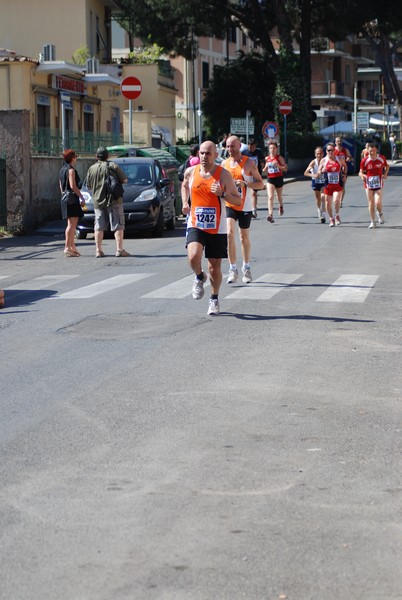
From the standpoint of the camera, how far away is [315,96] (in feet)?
345

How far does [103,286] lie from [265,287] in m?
2.14

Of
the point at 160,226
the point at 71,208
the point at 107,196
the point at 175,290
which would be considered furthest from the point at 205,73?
the point at 175,290

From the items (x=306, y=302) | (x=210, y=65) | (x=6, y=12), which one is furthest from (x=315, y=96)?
(x=306, y=302)

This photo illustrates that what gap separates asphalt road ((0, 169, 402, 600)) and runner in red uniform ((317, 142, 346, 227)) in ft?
37.5

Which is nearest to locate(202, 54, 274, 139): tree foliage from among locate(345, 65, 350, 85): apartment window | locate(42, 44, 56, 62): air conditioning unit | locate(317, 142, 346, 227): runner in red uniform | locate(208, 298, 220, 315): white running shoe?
locate(42, 44, 56, 62): air conditioning unit

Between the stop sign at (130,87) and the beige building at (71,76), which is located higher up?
the beige building at (71,76)

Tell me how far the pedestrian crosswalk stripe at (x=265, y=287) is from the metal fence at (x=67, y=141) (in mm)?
12330

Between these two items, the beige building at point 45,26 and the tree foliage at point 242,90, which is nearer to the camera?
the beige building at point 45,26

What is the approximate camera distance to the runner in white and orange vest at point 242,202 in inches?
609

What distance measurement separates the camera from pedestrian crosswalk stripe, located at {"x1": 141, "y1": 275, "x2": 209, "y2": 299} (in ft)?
48.0

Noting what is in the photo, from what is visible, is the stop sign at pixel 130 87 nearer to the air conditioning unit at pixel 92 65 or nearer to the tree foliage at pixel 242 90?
the air conditioning unit at pixel 92 65

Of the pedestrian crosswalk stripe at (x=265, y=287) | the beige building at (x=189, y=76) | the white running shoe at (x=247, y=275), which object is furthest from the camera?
the beige building at (x=189, y=76)

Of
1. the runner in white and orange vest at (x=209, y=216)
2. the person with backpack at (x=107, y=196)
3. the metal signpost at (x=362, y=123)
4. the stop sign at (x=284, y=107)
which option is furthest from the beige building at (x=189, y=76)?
the runner in white and orange vest at (x=209, y=216)

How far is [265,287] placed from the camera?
15.2 meters
